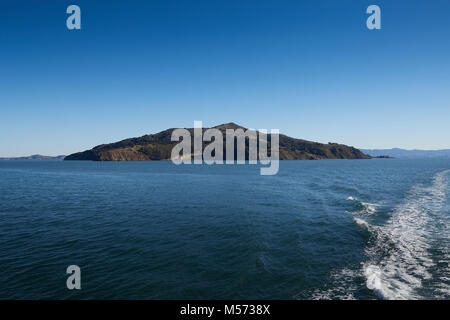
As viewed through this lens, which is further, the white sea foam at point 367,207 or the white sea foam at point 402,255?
the white sea foam at point 367,207

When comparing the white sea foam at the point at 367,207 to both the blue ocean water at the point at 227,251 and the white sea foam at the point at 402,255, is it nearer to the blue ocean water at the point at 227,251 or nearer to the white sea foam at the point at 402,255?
the blue ocean water at the point at 227,251

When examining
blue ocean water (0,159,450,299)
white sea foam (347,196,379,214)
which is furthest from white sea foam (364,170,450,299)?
white sea foam (347,196,379,214)

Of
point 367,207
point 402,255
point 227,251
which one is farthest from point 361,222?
point 227,251

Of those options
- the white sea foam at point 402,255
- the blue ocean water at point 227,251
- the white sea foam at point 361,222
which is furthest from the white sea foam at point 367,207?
the white sea foam at point 361,222

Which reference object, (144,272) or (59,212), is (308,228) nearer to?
(144,272)

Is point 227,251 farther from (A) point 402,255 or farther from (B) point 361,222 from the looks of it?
(B) point 361,222

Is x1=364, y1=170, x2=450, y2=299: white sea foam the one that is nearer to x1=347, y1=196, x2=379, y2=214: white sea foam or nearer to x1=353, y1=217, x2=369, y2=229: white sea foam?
x1=353, y1=217, x2=369, y2=229: white sea foam

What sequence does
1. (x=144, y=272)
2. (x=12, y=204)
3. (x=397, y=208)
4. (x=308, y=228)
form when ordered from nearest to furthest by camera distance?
(x=144, y=272)
(x=308, y=228)
(x=397, y=208)
(x=12, y=204)
